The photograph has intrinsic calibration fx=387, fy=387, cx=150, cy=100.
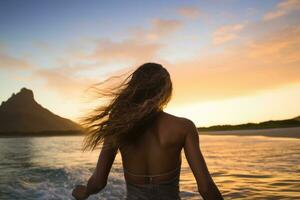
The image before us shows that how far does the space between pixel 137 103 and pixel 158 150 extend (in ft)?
1.54

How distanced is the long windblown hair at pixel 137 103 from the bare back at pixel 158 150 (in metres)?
0.08

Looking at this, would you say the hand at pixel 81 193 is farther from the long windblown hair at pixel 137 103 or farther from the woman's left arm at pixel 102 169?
the long windblown hair at pixel 137 103

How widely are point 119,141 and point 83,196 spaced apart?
858 millimetres

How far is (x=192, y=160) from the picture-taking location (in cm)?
354

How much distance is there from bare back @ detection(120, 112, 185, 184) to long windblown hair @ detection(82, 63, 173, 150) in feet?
0.26

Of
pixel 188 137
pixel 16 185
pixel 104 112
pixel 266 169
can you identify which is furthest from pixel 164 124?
pixel 16 185

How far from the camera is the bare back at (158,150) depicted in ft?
11.4

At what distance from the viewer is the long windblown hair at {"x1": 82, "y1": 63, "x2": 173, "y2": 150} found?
348cm

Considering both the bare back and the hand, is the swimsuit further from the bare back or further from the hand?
the hand

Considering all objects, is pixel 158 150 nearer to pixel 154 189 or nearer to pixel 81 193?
pixel 154 189

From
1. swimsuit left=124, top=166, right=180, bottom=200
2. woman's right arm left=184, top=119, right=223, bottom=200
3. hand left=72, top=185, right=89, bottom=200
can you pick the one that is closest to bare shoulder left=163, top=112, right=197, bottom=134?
woman's right arm left=184, top=119, right=223, bottom=200

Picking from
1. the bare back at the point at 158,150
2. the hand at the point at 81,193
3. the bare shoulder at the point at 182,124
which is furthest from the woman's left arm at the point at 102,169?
the bare shoulder at the point at 182,124

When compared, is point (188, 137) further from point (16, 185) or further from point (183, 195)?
point (16, 185)

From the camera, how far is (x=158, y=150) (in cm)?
353
